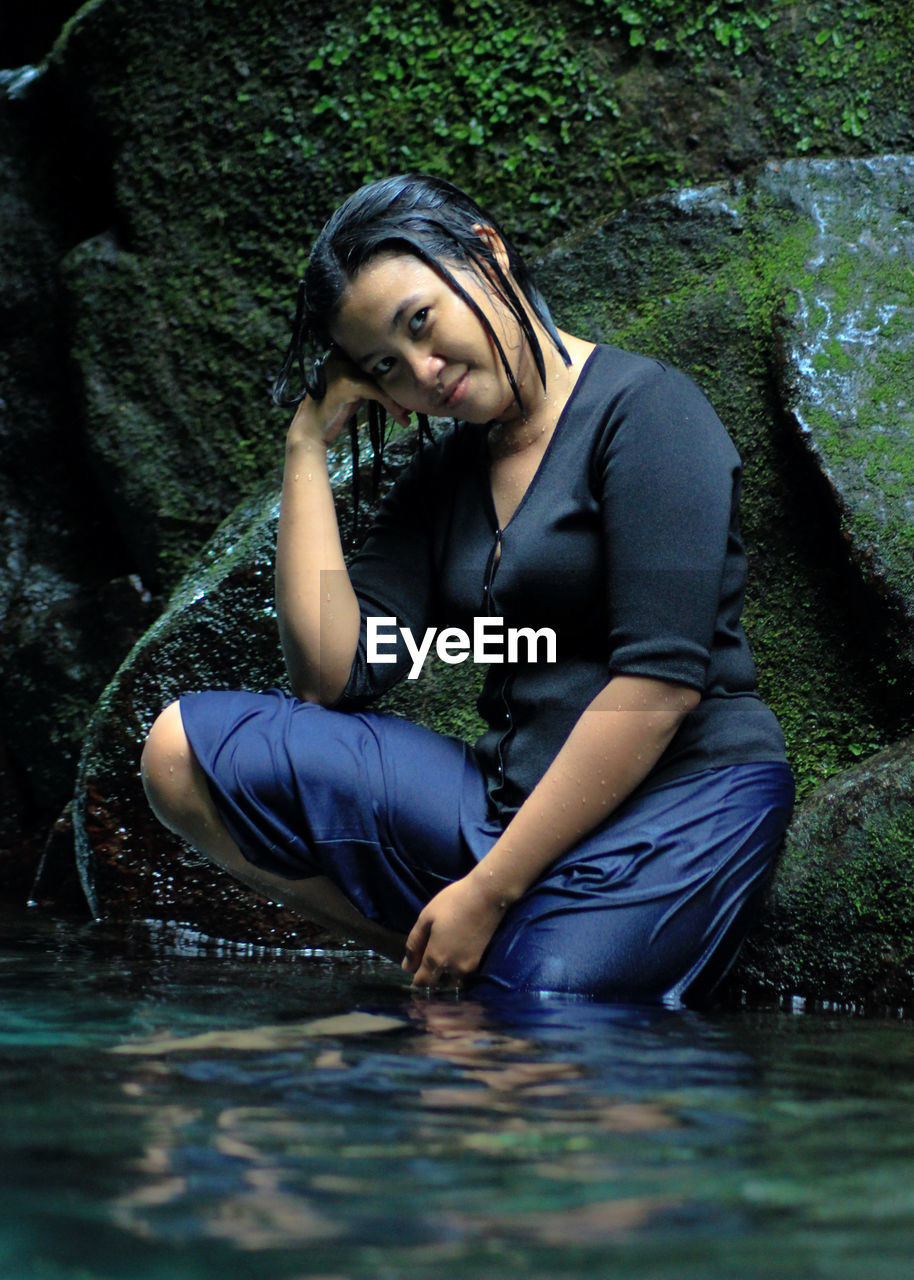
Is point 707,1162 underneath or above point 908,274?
underneath

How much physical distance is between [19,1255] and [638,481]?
162 cm

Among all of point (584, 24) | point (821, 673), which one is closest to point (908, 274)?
point (821, 673)

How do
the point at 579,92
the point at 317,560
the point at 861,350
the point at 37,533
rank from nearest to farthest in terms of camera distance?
the point at 317,560 → the point at 861,350 → the point at 579,92 → the point at 37,533

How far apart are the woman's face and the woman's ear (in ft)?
0.34

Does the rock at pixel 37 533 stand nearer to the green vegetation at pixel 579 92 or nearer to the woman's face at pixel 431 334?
the green vegetation at pixel 579 92

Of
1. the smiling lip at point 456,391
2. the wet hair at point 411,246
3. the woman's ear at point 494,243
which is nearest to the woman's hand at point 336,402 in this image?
the wet hair at point 411,246

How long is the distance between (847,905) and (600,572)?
82 cm

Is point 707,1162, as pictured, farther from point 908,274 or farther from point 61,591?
point 61,591

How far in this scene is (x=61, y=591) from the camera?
5332 mm

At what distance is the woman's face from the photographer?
2.47m

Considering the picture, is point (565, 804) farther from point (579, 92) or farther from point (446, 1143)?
point (579, 92)

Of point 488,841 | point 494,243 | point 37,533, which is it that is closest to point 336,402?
point 494,243

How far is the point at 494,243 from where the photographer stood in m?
2.61

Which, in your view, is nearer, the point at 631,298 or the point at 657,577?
the point at 657,577
